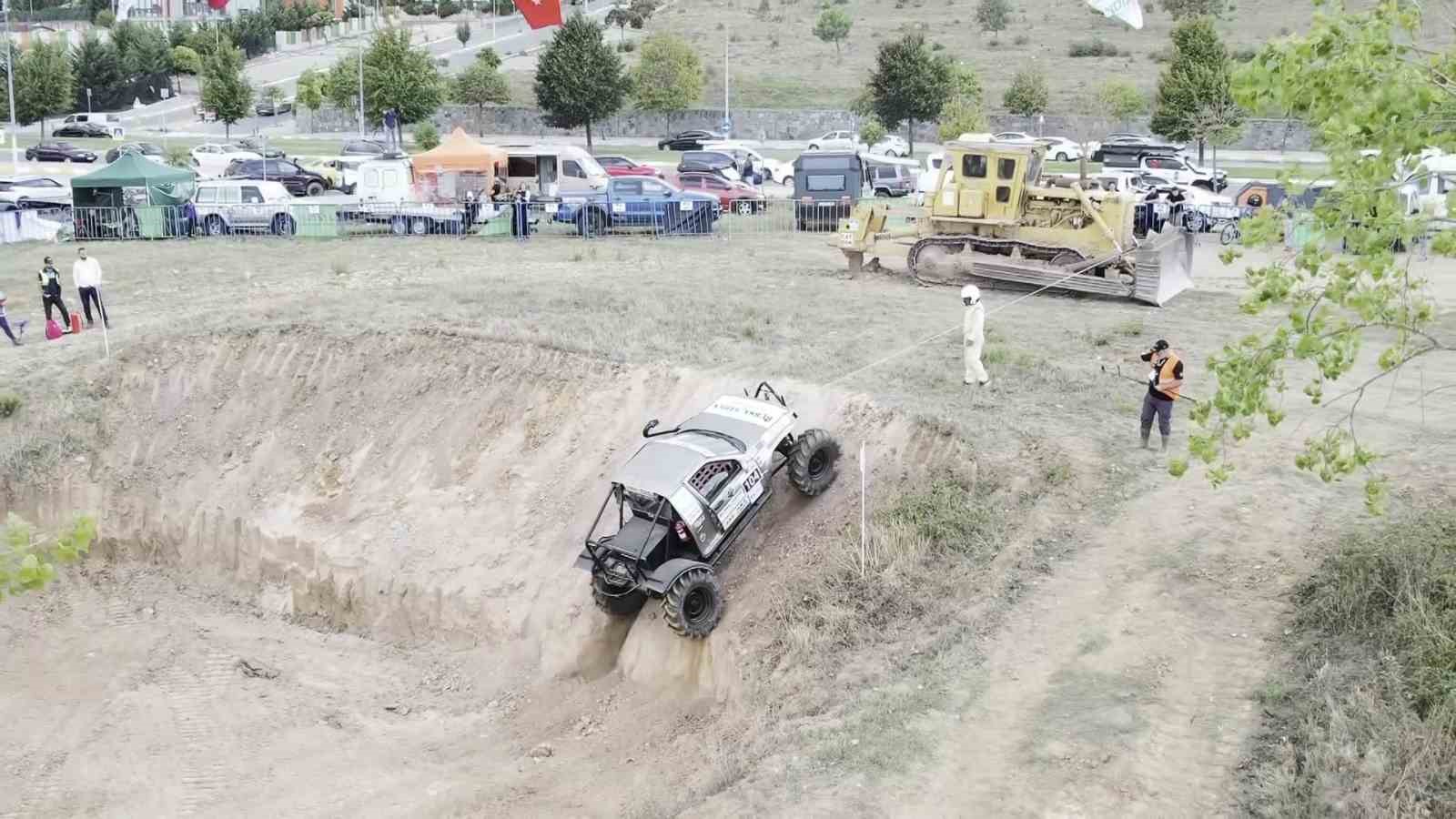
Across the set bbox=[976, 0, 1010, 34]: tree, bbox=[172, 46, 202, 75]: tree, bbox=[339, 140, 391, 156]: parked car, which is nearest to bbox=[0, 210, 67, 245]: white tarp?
bbox=[339, 140, 391, 156]: parked car

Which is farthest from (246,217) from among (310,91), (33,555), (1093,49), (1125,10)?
(1093,49)

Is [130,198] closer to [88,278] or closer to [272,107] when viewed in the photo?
[88,278]

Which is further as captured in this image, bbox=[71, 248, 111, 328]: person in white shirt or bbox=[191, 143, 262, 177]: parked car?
bbox=[191, 143, 262, 177]: parked car

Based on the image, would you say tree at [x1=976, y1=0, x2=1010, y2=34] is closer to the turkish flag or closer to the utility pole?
the turkish flag

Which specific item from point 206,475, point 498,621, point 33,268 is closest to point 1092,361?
point 498,621

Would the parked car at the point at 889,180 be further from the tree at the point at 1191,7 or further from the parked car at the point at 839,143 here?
the tree at the point at 1191,7

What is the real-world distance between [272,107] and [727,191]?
4512 centimetres

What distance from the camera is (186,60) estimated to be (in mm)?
76625

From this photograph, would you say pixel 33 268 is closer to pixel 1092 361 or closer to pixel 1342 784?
pixel 1092 361

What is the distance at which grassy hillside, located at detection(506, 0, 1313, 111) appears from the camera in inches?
2662

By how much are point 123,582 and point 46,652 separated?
71.2 inches

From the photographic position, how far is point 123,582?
17.3 meters

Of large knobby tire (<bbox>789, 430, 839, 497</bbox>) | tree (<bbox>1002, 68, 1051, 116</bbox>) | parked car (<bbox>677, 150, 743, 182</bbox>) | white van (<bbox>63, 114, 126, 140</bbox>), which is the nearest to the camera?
large knobby tire (<bbox>789, 430, 839, 497</bbox>)

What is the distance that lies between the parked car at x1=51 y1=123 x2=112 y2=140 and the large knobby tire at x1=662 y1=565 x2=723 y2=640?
5941 centimetres
